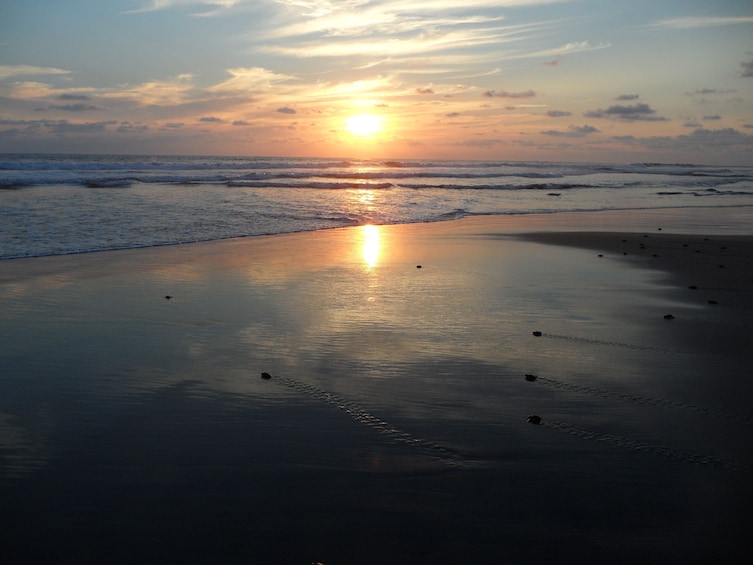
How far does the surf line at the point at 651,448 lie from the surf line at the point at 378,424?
3.08ft

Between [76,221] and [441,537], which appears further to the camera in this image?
[76,221]

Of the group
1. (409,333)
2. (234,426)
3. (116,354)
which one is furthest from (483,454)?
(116,354)

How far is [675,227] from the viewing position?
20.1 meters

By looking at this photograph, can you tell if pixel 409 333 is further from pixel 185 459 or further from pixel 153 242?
pixel 153 242

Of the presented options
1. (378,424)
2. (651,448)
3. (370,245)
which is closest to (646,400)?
(651,448)

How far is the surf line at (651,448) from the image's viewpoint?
171 inches

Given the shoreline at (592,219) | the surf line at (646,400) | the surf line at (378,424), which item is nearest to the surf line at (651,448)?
the surf line at (646,400)

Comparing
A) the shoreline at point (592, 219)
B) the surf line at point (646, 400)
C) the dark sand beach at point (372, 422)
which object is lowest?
the dark sand beach at point (372, 422)

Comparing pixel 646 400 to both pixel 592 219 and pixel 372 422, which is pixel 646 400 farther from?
pixel 592 219

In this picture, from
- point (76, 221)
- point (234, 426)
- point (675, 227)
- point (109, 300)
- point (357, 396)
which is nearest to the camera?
point (234, 426)

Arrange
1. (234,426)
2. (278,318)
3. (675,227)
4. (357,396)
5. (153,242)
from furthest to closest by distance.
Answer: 1. (675,227)
2. (153,242)
3. (278,318)
4. (357,396)
5. (234,426)

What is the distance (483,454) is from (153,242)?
12.2 meters

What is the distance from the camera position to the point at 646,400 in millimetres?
5547

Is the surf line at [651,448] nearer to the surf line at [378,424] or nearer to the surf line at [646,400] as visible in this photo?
the surf line at [646,400]
